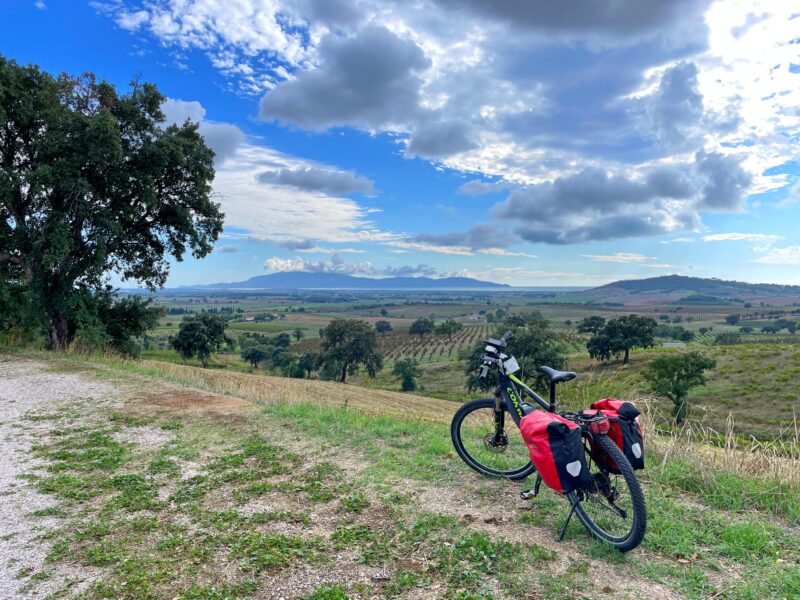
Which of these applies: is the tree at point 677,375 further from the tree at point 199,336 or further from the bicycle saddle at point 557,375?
the tree at point 199,336

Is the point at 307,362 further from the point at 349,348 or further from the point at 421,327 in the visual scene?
the point at 421,327

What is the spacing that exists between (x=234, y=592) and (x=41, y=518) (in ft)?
8.96

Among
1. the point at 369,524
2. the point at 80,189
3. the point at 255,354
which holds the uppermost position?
the point at 80,189

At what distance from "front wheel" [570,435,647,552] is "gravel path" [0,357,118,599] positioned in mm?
4232

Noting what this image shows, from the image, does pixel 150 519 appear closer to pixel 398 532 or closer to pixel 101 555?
pixel 101 555

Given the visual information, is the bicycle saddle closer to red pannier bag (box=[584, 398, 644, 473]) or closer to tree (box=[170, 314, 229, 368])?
red pannier bag (box=[584, 398, 644, 473])

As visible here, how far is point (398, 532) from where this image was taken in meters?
4.11

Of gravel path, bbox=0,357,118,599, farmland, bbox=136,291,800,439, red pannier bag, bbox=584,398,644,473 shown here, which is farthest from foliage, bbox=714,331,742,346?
gravel path, bbox=0,357,118,599

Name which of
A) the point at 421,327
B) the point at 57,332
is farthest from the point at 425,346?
the point at 57,332

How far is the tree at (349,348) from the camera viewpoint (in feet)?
217

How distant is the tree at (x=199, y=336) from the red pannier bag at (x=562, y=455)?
2162 inches

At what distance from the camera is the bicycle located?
150 inches

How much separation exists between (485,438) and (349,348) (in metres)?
61.2

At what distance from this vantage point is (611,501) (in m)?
4.00
